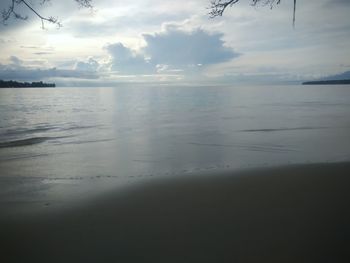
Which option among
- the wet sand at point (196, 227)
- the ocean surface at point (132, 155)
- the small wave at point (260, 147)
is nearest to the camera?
the wet sand at point (196, 227)

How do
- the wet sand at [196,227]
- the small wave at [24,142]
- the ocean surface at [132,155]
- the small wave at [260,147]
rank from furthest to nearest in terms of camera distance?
the small wave at [24,142] → the small wave at [260,147] → the ocean surface at [132,155] → the wet sand at [196,227]

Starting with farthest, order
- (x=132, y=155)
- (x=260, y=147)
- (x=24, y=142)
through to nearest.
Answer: (x=24, y=142)
(x=260, y=147)
(x=132, y=155)

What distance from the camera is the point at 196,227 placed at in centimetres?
525

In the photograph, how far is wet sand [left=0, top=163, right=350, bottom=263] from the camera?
4512 millimetres

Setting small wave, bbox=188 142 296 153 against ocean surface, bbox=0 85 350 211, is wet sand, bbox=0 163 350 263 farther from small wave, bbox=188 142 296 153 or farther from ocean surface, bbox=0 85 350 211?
small wave, bbox=188 142 296 153

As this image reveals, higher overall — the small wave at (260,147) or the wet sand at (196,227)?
the wet sand at (196,227)

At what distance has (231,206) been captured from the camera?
20.2ft

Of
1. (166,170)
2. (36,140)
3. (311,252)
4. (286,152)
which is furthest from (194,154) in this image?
(36,140)

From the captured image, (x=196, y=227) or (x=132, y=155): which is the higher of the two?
(x=196, y=227)

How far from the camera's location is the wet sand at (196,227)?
4.51 meters

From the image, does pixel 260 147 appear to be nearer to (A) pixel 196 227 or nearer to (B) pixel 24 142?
(A) pixel 196 227

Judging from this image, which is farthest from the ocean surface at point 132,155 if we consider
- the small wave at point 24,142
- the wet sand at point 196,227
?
the wet sand at point 196,227

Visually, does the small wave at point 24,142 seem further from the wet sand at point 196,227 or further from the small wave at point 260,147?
the wet sand at point 196,227

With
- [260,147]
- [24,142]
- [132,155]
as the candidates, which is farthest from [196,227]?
[24,142]
